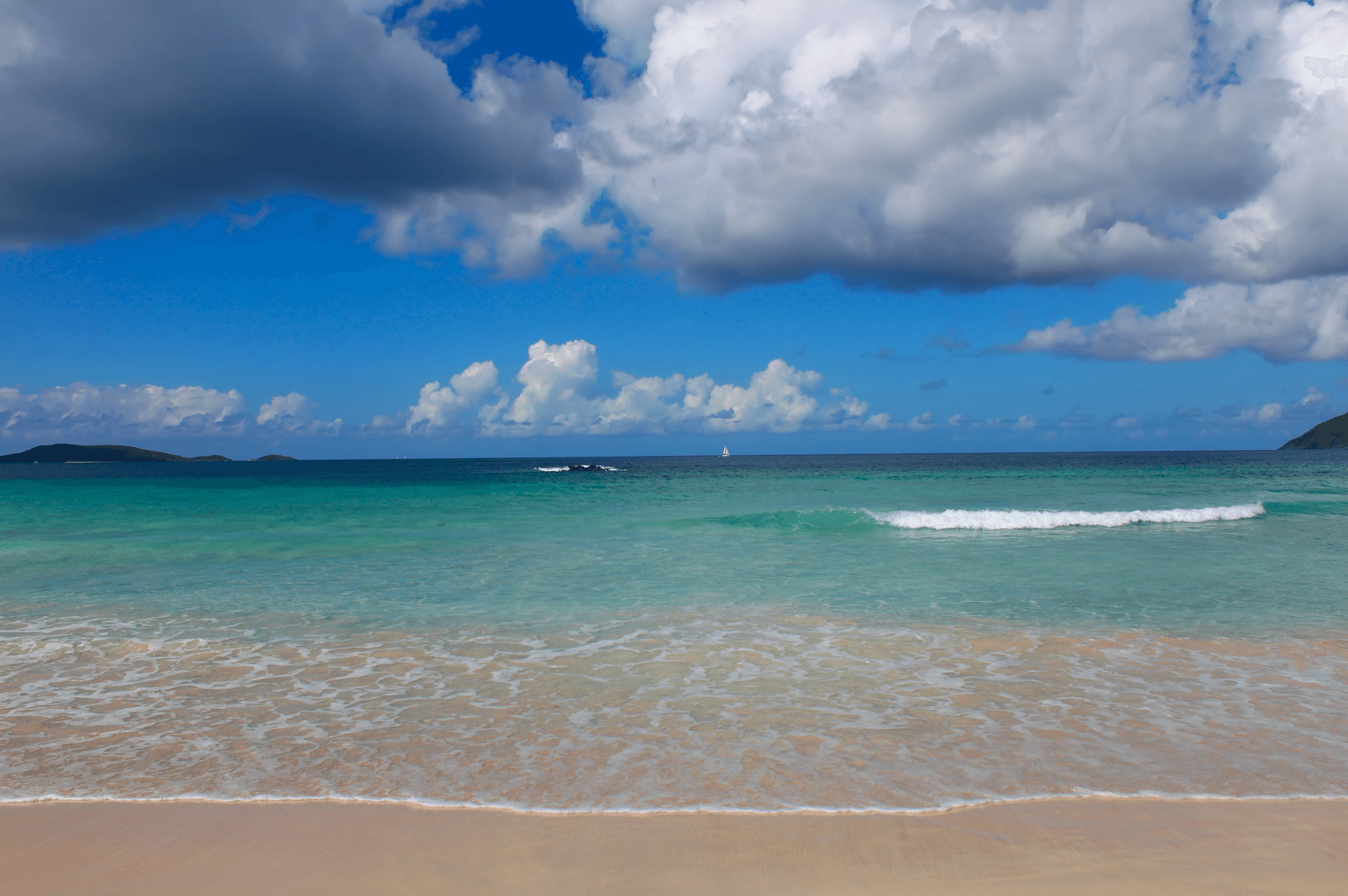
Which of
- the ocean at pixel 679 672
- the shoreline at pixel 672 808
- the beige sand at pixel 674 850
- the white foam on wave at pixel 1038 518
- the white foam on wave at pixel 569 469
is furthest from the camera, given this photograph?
the white foam on wave at pixel 569 469

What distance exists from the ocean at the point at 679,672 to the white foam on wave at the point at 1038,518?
530cm

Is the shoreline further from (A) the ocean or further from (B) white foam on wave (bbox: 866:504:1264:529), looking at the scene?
(B) white foam on wave (bbox: 866:504:1264:529)

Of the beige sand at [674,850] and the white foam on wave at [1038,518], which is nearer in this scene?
the beige sand at [674,850]

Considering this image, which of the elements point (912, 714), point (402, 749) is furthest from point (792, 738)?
point (402, 749)

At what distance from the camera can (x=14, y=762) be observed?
5969 millimetres

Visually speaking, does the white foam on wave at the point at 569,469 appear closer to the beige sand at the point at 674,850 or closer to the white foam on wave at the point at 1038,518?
the white foam on wave at the point at 1038,518

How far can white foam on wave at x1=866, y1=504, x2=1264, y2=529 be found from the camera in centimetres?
2603

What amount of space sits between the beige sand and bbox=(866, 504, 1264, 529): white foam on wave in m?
21.5

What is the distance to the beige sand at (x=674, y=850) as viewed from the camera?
4.23 metres

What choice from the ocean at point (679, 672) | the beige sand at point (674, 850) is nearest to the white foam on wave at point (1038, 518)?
the ocean at point (679, 672)

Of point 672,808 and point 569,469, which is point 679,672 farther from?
point 569,469

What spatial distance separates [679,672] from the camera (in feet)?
28.0

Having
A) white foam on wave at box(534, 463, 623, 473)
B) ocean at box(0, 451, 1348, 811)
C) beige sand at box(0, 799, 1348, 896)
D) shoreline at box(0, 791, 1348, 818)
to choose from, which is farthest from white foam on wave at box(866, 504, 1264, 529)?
white foam on wave at box(534, 463, 623, 473)

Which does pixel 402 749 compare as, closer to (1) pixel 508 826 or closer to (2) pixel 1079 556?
(1) pixel 508 826
